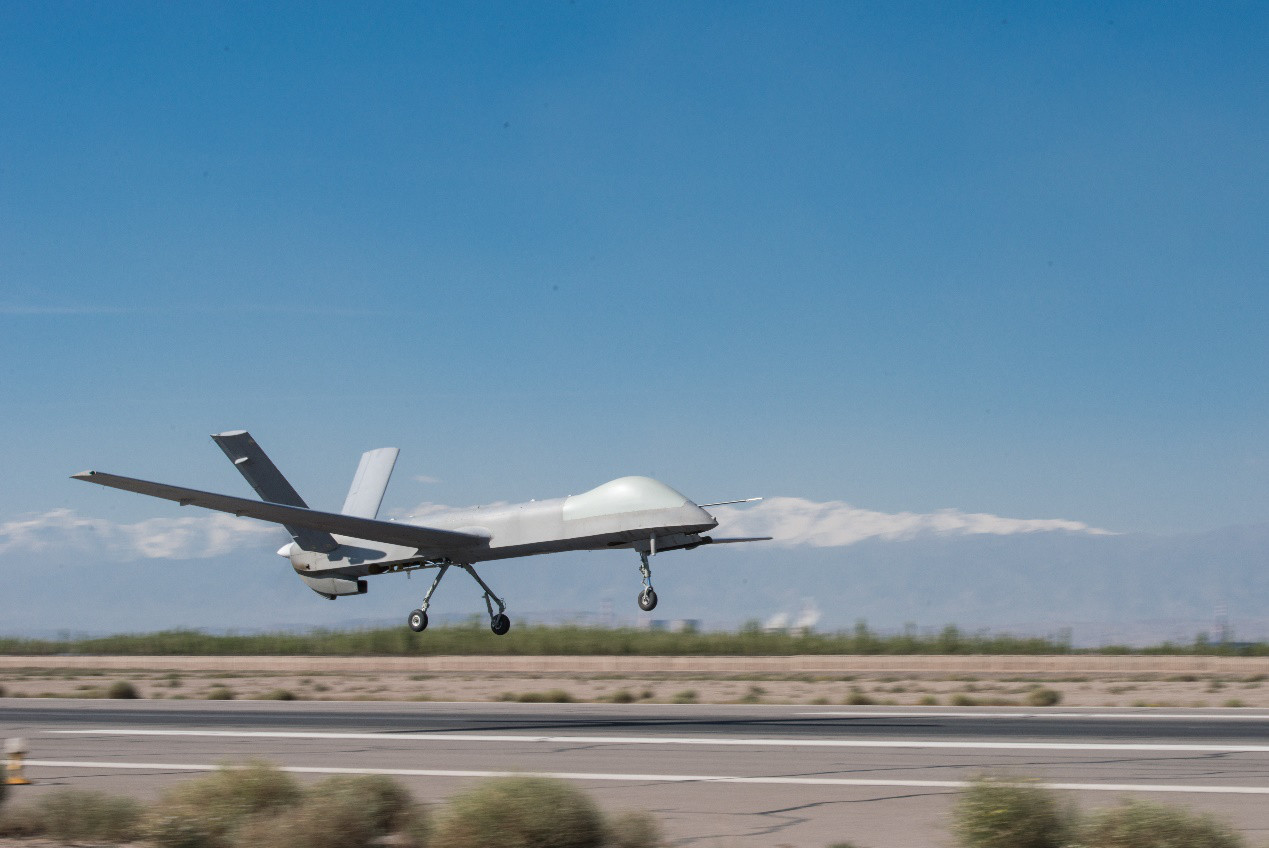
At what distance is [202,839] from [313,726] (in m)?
16.6

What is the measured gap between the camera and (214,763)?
22.4 meters

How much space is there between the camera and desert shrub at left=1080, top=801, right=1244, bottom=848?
1199 cm

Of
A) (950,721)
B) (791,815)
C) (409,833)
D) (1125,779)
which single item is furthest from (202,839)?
(950,721)

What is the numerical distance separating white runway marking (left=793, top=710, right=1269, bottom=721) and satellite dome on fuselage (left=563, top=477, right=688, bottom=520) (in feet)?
23.7

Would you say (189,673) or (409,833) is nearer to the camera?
(409,833)

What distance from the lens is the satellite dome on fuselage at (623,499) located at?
91.8 ft

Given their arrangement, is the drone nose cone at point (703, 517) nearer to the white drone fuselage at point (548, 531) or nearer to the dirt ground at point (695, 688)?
the white drone fuselage at point (548, 531)

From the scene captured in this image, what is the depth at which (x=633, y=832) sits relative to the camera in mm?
13453

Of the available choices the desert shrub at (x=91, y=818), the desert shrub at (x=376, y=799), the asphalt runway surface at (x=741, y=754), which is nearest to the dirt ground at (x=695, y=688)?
the asphalt runway surface at (x=741, y=754)

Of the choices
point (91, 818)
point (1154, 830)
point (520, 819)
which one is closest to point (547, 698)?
point (91, 818)

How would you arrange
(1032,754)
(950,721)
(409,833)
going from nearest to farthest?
(409,833) → (1032,754) → (950,721)

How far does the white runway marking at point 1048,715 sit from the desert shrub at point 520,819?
18.7 meters

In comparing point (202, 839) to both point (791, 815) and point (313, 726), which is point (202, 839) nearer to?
point (791, 815)

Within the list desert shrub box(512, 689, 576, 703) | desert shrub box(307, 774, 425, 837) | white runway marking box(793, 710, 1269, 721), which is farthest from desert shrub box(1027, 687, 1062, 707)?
desert shrub box(307, 774, 425, 837)
